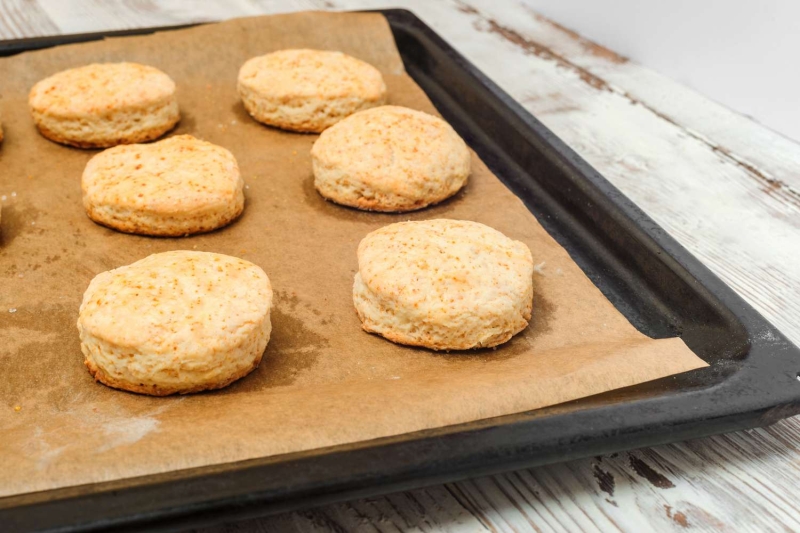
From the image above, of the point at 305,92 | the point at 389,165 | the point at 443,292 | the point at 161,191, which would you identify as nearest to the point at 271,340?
the point at 443,292

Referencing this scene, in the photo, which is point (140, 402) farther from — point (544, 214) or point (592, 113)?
point (592, 113)

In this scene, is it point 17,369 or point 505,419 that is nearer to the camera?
point 505,419

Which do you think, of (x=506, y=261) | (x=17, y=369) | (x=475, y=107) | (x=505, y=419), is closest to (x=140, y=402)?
(x=17, y=369)

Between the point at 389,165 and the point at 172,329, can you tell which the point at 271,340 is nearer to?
the point at 172,329

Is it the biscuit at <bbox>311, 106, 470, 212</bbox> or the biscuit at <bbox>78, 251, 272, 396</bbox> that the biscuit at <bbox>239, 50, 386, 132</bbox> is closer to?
the biscuit at <bbox>311, 106, 470, 212</bbox>

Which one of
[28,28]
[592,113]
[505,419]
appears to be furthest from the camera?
[28,28]

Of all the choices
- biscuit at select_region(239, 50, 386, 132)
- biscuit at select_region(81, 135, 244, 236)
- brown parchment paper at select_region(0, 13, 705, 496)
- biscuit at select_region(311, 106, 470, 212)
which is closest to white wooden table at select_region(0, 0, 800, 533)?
brown parchment paper at select_region(0, 13, 705, 496)

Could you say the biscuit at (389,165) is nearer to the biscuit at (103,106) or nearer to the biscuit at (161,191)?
the biscuit at (161,191)
